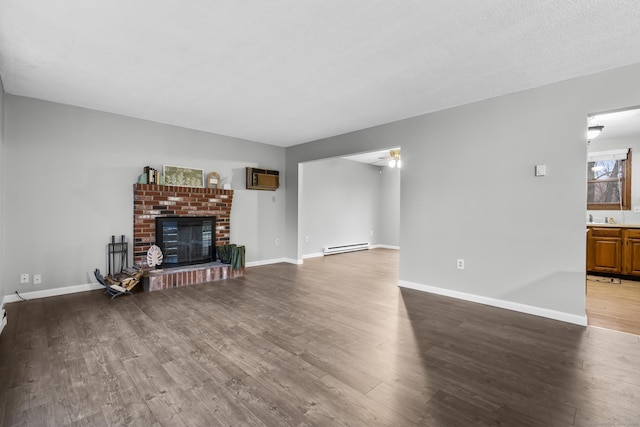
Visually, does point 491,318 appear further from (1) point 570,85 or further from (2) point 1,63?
(2) point 1,63

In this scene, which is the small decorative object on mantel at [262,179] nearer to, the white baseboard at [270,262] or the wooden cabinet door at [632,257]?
the white baseboard at [270,262]

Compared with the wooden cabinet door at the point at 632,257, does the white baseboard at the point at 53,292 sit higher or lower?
lower

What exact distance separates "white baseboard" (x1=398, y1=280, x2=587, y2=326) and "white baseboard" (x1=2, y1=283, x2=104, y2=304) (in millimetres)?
4396

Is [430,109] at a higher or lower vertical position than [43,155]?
higher

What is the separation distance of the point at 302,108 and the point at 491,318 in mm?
3395

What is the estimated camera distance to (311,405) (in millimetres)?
1688

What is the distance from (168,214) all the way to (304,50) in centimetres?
342

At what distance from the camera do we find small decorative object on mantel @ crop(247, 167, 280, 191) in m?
5.68

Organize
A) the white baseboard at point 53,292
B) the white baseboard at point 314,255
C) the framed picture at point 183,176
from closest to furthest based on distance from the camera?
1. the white baseboard at point 53,292
2. the framed picture at point 183,176
3. the white baseboard at point 314,255

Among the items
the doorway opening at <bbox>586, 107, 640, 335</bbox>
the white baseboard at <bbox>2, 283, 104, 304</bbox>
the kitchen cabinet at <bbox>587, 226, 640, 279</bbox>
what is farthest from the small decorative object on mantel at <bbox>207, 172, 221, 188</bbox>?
the kitchen cabinet at <bbox>587, 226, 640, 279</bbox>

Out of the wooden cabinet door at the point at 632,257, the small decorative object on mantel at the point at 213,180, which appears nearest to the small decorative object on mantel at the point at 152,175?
the small decorative object on mantel at the point at 213,180

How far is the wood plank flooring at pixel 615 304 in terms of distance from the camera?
9.65 feet

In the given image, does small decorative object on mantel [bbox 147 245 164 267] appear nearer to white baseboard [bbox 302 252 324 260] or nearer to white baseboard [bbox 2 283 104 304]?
white baseboard [bbox 2 283 104 304]

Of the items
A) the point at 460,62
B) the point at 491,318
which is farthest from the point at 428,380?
the point at 460,62
